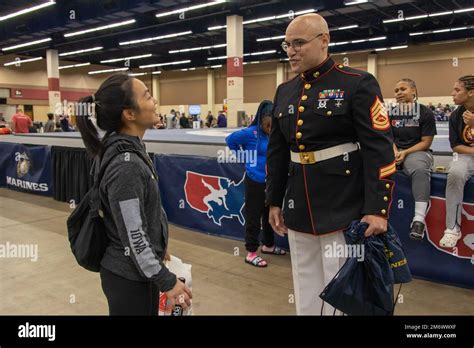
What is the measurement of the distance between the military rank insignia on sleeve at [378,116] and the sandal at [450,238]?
1.88 metres

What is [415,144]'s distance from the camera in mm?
3596

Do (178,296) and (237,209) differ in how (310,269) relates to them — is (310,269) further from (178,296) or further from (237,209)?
(237,209)

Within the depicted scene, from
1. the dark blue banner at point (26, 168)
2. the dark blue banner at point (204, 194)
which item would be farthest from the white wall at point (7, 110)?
the dark blue banner at point (204, 194)

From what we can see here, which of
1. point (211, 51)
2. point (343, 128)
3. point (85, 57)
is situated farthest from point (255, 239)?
point (85, 57)

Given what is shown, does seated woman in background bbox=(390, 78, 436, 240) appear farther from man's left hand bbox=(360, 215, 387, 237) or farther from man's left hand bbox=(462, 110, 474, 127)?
man's left hand bbox=(360, 215, 387, 237)

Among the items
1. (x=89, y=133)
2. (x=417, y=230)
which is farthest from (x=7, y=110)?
(x=89, y=133)

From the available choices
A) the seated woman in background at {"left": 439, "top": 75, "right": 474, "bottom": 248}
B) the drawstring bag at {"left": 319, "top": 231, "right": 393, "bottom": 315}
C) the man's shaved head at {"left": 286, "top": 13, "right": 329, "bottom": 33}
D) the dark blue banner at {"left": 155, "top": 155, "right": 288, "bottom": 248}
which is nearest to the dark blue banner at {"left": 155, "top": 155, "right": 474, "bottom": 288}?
the dark blue banner at {"left": 155, "top": 155, "right": 288, "bottom": 248}

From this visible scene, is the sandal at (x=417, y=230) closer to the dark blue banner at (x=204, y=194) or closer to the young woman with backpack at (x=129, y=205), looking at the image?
the dark blue banner at (x=204, y=194)

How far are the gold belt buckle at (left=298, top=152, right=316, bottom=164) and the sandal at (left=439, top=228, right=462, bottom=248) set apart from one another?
6.36ft

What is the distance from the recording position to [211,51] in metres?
24.1

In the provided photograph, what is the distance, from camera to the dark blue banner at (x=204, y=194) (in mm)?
4527

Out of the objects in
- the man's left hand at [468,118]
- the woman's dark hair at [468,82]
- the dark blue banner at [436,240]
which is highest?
the woman's dark hair at [468,82]

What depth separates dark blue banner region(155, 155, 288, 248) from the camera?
453 centimetres
